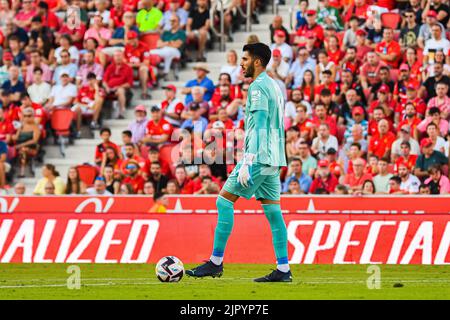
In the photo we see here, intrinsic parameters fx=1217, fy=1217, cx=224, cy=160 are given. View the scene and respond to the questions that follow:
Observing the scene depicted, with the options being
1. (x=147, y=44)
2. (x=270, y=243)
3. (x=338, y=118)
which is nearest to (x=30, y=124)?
(x=147, y=44)

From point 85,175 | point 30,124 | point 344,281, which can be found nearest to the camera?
point 344,281

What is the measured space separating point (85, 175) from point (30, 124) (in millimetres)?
2342

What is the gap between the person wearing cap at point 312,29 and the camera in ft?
80.5

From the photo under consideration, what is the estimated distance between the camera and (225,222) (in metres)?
12.9

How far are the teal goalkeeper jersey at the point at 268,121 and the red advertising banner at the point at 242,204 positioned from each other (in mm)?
5596

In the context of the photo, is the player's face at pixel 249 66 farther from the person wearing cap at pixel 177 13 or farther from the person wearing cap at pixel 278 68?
the person wearing cap at pixel 177 13

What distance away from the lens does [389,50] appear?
23266mm

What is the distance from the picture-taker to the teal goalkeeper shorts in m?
12.8

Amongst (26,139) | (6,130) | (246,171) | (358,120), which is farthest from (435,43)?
(246,171)

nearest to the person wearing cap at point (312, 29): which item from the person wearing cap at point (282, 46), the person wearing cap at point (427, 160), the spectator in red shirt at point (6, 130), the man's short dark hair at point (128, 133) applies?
the person wearing cap at point (282, 46)

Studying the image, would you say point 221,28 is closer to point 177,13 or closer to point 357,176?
point 177,13

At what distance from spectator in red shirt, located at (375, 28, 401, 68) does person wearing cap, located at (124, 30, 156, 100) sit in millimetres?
5370

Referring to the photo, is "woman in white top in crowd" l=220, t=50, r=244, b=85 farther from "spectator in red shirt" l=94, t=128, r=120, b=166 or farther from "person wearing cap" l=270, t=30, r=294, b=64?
"spectator in red shirt" l=94, t=128, r=120, b=166

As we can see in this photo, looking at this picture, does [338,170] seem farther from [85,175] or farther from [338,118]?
[85,175]
